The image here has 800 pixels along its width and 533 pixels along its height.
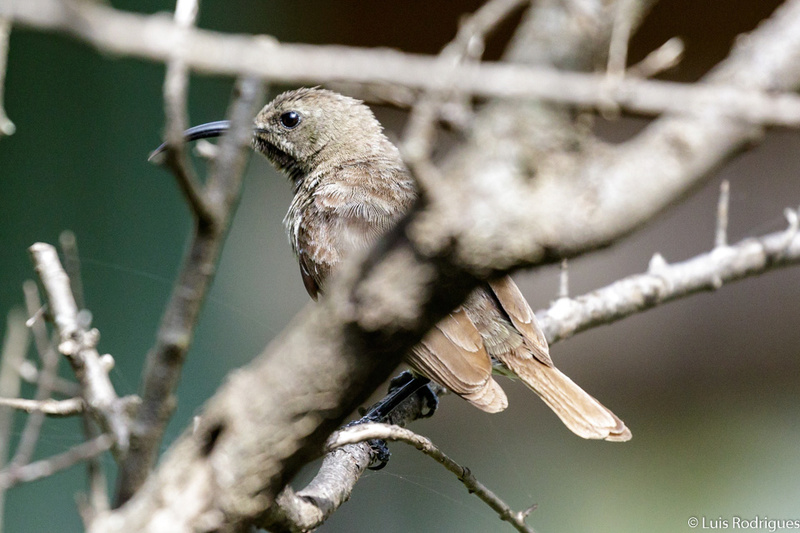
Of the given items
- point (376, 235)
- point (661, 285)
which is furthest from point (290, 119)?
point (661, 285)

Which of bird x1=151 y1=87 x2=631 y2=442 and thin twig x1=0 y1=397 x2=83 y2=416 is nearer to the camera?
thin twig x1=0 y1=397 x2=83 y2=416

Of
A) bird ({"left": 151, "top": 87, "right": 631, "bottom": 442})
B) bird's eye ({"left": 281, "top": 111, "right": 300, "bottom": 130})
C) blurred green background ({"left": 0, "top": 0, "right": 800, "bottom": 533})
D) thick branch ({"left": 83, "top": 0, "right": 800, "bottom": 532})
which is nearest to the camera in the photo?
thick branch ({"left": 83, "top": 0, "right": 800, "bottom": 532})

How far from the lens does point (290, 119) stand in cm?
346

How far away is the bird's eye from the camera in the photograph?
136 inches

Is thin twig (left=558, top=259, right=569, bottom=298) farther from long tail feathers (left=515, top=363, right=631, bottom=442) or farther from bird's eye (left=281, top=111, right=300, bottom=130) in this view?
bird's eye (left=281, top=111, right=300, bottom=130)

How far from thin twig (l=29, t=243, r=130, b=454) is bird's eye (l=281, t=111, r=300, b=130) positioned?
1797 mm

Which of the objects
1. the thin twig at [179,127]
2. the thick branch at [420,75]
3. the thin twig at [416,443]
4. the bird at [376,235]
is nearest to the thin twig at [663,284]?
the bird at [376,235]

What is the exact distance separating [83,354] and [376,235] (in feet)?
4.49

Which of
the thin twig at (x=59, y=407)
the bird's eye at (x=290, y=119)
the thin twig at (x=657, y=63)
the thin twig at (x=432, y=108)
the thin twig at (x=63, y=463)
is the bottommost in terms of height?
the thin twig at (x=63, y=463)

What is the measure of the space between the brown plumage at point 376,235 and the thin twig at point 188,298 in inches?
57.6

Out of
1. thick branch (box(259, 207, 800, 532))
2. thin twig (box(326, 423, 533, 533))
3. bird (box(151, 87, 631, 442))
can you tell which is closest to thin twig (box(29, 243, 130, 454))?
thin twig (box(326, 423, 533, 533))

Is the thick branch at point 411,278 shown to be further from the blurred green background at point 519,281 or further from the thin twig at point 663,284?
the blurred green background at point 519,281

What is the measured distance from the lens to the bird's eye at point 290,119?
11.3ft

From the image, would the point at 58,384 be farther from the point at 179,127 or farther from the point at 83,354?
the point at 179,127
